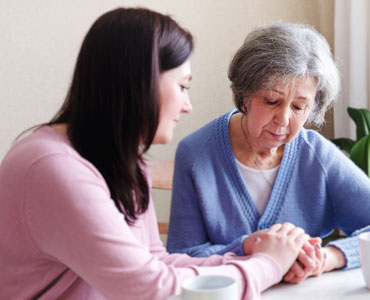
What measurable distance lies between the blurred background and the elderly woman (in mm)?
1574

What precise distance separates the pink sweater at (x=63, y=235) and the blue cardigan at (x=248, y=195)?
55 centimetres

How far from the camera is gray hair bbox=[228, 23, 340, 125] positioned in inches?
59.6

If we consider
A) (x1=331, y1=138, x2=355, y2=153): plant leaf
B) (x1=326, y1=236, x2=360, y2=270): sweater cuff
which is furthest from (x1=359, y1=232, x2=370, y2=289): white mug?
(x1=331, y1=138, x2=355, y2=153): plant leaf

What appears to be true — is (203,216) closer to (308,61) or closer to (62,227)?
(308,61)

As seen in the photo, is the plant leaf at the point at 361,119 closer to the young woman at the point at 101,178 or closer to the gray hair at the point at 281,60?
the gray hair at the point at 281,60

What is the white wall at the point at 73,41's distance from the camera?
3273mm

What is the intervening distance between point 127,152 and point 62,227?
20 cm

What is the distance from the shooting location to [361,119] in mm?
2816

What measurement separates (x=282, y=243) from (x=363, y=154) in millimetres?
1434

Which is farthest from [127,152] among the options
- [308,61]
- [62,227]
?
[308,61]

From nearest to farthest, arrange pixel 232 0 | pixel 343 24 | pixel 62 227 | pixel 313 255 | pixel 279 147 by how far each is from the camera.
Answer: pixel 62 227 < pixel 313 255 < pixel 279 147 < pixel 343 24 < pixel 232 0

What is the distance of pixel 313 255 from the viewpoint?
129 cm

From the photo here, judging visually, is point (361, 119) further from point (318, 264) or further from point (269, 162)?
point (318, 264)

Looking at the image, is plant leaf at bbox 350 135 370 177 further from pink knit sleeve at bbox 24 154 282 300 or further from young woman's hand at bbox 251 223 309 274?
pink knit sleeve at bbox 24 154 282 300
